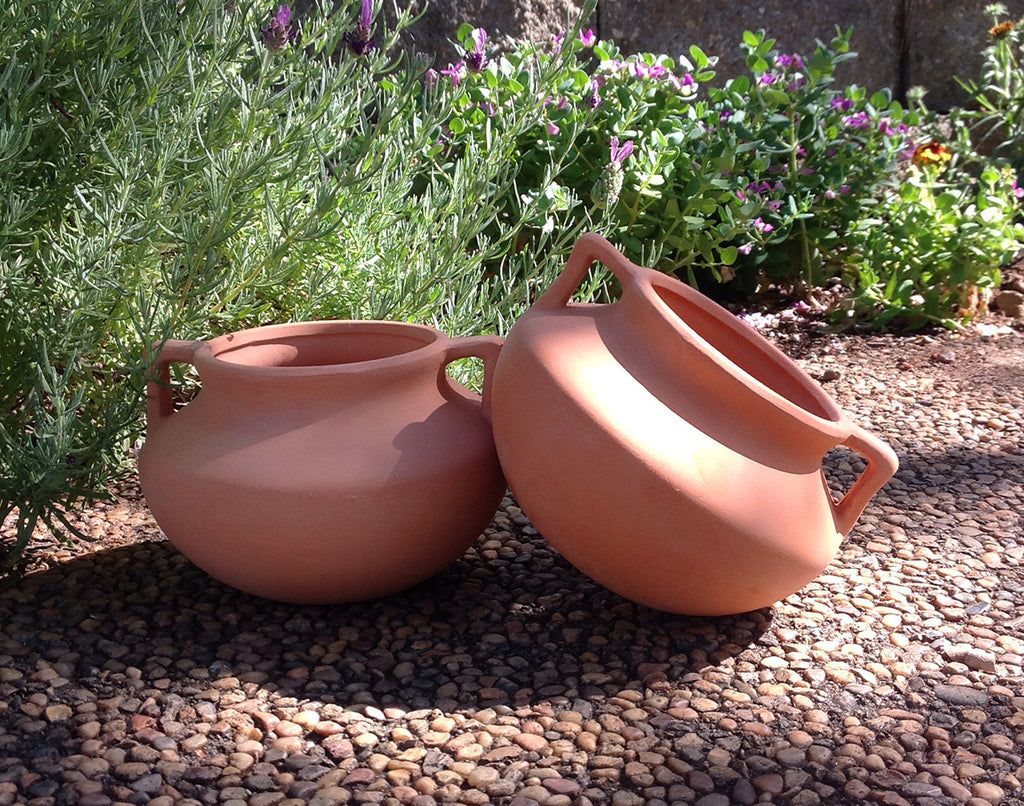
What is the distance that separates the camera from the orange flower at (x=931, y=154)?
15.0 feet

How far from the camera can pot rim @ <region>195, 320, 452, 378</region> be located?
200 cm

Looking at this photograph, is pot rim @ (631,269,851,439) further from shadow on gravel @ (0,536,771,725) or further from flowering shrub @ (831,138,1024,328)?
flowering shrub @ (831,138,1024,328)

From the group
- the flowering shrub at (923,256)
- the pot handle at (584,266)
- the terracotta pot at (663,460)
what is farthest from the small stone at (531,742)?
the flowering shrub at (923,256)

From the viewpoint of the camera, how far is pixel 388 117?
2.24 meters

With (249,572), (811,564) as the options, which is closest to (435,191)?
(249,572)

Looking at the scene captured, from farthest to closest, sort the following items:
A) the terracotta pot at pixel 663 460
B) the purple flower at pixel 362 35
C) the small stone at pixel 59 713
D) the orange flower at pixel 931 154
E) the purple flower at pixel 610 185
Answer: the orange flower at pixel 931 154
the purple flower at pixel 610 185
the purple flower at pixel 362 35
the terracotta pot at pixel 663 460
the small stone at pixel 59 713

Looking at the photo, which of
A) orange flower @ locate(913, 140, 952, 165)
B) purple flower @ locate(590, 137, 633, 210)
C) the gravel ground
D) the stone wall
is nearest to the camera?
the gravel ground

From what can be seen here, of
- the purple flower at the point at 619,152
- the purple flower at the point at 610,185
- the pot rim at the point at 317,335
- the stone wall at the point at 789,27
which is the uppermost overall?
the stone wall at the point at 789,27

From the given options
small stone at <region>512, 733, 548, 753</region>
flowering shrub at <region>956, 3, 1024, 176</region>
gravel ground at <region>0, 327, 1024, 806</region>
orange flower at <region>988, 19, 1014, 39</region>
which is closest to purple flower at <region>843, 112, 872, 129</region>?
flowering shrub at <region>956, 3, 1024, 176</region>

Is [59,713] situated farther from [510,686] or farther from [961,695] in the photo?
[961,695]

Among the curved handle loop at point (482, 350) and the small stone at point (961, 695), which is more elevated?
the curved handle loop at point (482, 350)

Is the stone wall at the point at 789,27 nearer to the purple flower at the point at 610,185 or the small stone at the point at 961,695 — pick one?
the purple flower at the point at 610,185

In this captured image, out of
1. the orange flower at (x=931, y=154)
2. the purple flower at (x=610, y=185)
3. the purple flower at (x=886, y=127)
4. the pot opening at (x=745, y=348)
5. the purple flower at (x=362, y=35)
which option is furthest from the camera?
the orange flower at (x=931, y=154)

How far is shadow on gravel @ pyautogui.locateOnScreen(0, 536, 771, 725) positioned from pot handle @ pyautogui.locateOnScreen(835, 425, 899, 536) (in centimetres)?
24
